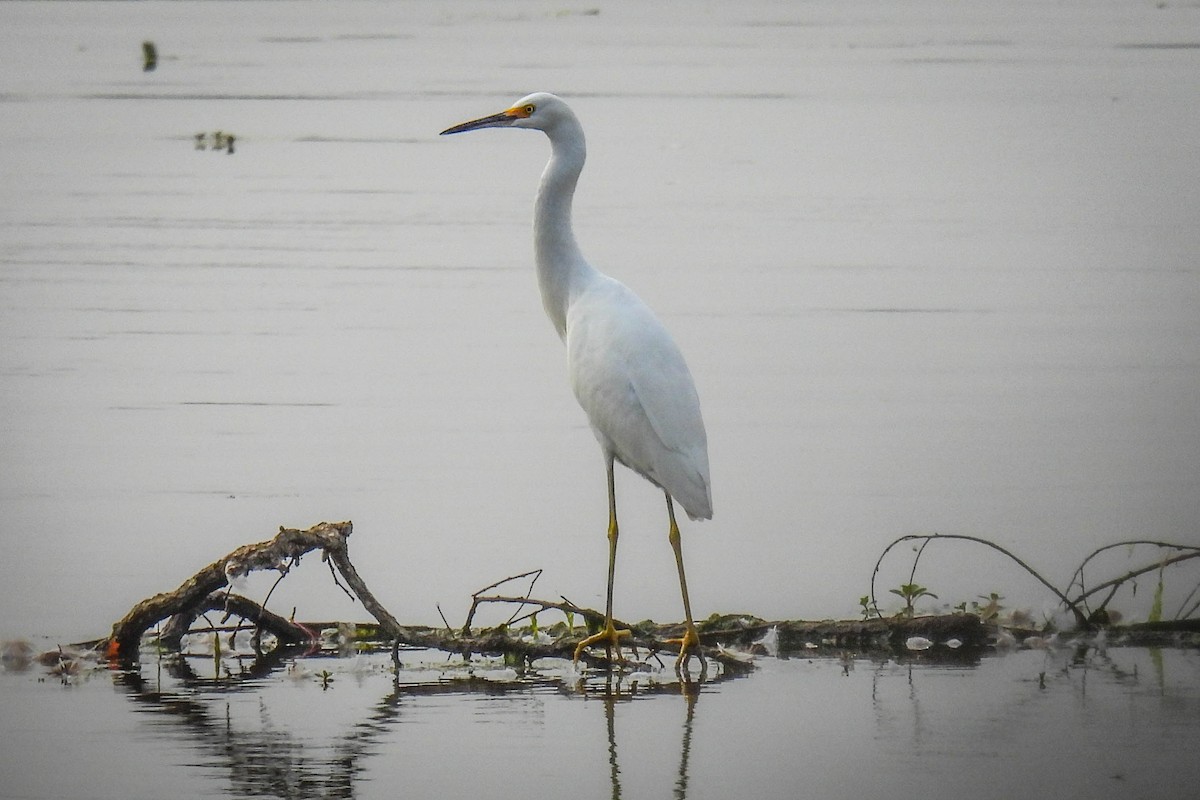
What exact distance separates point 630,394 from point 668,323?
5.17 meters

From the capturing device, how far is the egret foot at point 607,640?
6.08 m

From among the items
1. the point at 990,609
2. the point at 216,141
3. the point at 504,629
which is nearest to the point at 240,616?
the point at 504,629

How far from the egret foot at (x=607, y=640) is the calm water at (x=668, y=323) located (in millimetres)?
322

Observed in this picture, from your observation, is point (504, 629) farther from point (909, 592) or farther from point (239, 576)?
point (909, 592)

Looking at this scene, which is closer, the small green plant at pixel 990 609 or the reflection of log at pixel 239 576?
the reflection of log at pixel 239 576

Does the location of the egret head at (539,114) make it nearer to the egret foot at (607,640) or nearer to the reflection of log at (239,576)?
the reflection of log at (239,576)

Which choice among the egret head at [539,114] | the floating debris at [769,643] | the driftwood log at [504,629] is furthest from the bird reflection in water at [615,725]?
Answer: the egret head at [539,114]

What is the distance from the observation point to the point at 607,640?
6.16 meters

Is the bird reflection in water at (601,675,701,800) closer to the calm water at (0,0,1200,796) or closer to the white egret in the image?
the calm water at (0,0,1200,796)

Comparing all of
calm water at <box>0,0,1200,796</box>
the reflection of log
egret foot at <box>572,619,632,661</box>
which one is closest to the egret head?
calm water at <box>0,0,1200,796</box>

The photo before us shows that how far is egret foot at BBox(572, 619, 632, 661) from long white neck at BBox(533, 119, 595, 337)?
5.73 feet

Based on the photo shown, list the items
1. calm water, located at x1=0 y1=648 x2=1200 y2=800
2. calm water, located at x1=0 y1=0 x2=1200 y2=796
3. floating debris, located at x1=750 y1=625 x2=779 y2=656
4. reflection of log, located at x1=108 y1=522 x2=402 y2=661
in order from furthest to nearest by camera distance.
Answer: floating debris, located at x1=750 y1=625 x2=779 y2=656
reflection of log, located at x1=108 y1=522 x2=402 y2=661
calm water, located at x1=0 y1=0 x2=1200 y2=796
calm water, located at x1=0 y1=648 x2=1200 y2=800

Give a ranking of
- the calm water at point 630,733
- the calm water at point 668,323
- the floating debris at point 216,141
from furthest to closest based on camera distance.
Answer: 1. the floating debris at point 216,141
2. the calm water at point 668,323
3. the calm water at point 630,733

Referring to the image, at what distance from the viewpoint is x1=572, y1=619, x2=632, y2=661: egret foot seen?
6.08m
